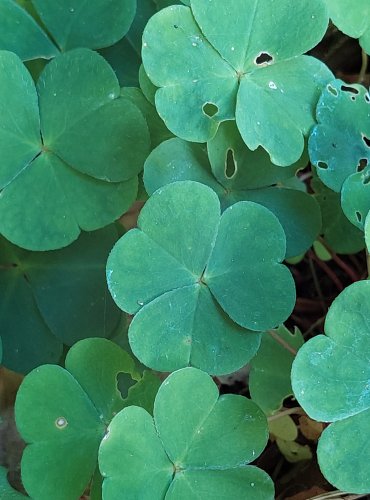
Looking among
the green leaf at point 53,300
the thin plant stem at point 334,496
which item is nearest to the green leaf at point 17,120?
the green leaf at point 53,300

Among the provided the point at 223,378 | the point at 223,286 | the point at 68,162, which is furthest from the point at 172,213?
the point at 223,378

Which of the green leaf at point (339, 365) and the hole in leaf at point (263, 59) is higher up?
the hole in leaf at point (263, 59)

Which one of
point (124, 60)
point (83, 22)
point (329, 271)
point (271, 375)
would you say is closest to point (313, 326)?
point (329, 271)

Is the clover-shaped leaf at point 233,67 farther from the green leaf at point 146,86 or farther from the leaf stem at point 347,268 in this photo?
the leaf stem at point 347,268

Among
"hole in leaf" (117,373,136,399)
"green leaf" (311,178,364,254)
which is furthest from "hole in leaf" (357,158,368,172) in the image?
"hole in leaf" (117,373,136,399)

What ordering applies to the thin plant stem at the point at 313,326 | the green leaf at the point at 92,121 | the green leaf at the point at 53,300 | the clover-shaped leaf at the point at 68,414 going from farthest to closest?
the thin plant stem at the point at 313,326
the green leaf at the point at 53,300
the green leaf at the point at 92,121
the clover-shaped leaf at the point at 68,414

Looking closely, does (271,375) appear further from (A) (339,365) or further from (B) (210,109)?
(B) (210,109)

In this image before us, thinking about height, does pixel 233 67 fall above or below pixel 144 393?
above

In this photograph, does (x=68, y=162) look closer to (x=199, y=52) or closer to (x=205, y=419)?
(x=199, y=52)
